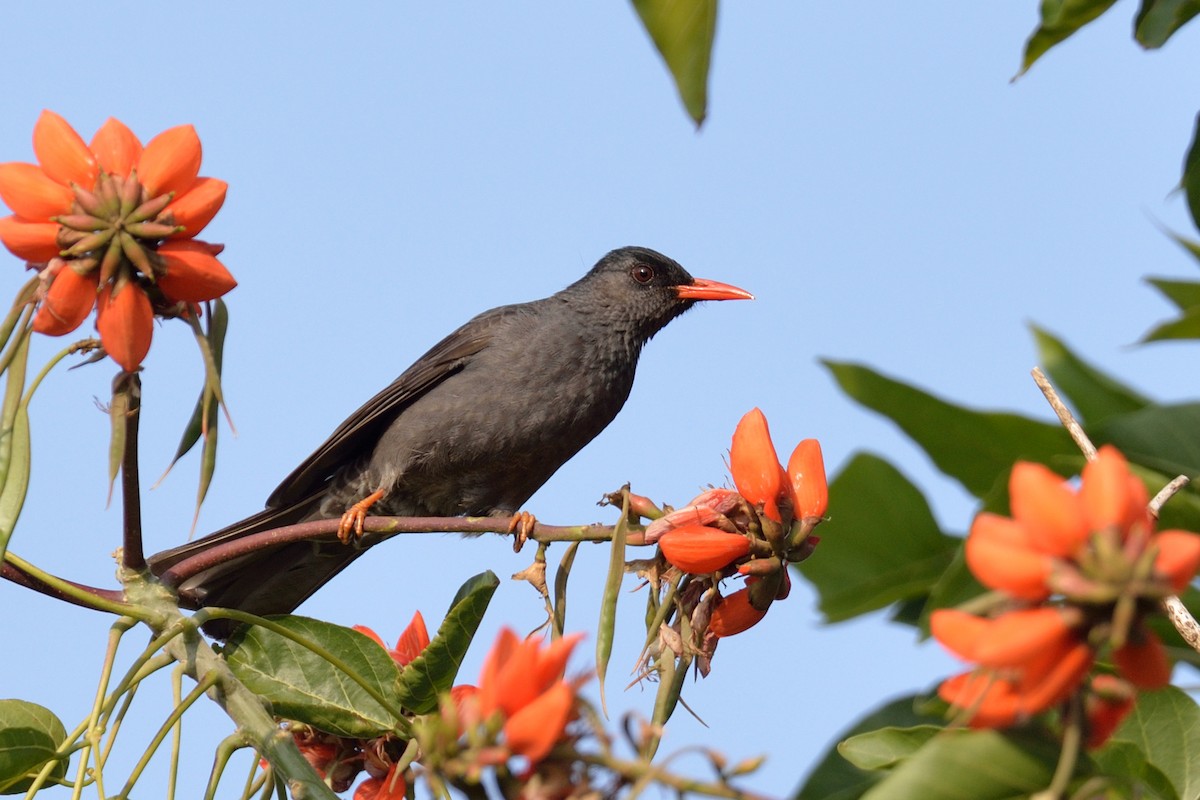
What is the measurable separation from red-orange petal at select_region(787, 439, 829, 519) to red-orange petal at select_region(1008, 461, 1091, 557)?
1.16 metres

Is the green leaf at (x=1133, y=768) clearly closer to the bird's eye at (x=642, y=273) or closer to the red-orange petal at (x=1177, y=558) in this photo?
the red-orange petal at (x=1177, y=558)

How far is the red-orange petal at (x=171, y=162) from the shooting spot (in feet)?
7.66

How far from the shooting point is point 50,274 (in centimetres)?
229

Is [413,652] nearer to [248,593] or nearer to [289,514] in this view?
[248,593]

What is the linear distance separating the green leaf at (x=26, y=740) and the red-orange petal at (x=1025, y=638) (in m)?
1.97

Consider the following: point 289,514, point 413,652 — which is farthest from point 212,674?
point 289,514

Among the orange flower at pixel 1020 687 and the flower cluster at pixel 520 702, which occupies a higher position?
the flower cluster at pixel 520 702

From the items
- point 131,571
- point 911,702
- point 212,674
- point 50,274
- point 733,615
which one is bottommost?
point 911,702

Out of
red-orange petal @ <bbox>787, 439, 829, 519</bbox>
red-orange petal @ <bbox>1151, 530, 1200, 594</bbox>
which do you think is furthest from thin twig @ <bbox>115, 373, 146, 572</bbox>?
red-orange petal @ <bbox>1151, 530, 1200, 594</bbox>

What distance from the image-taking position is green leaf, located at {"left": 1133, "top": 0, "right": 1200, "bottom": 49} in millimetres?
3156

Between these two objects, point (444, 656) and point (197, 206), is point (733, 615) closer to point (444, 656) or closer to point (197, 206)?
point (444, 656)

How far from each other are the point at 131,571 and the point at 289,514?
129 inches

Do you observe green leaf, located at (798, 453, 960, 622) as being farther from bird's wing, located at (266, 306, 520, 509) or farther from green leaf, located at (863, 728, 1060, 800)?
bird's wing, located at (266, 306, 520, 509)

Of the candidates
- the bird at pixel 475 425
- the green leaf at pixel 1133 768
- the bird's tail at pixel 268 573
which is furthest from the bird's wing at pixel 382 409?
the green leaf at pixel 1133 768
